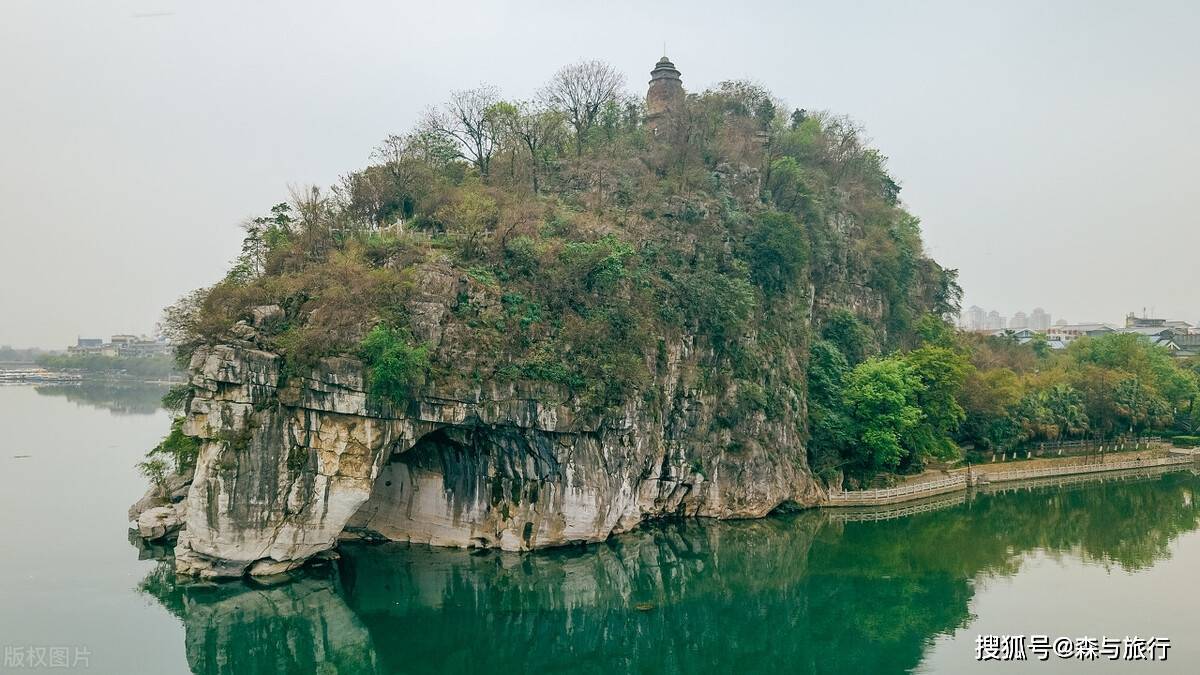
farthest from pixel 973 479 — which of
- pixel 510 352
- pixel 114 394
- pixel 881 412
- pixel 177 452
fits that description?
pixel 114 394

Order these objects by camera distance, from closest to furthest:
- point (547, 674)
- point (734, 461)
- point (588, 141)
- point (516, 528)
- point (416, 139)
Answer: point (547, 674) < point (516, 528) < point (734, 461) < point (416, 139) < point (588, 141)

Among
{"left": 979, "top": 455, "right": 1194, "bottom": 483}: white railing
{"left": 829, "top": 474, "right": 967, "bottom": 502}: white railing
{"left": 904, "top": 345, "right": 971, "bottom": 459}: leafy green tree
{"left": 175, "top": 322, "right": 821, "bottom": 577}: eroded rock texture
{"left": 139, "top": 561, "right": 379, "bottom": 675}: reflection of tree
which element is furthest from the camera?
{"left": 979, "top": 455, "right": 1194, "bottom": 483}: white railing

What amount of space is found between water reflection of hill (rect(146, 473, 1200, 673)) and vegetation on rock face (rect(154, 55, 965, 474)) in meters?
4.74

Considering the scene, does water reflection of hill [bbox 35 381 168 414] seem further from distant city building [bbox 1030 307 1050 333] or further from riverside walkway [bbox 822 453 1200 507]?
distant city building [bbox 1030 307 1050 333]

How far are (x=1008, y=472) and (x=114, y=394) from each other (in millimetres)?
84606

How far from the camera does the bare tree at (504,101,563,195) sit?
31.7 metres

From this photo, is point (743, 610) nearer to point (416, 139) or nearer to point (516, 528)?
point (516, 528)

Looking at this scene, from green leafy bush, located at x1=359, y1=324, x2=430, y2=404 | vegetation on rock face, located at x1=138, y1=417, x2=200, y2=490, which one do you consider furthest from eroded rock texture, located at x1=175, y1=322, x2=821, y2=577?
vegetation on rock face, located at x1=138, y1=417, x2=200, y2=490

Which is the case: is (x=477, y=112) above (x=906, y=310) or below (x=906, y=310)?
above

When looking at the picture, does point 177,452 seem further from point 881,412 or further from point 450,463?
point 881,412

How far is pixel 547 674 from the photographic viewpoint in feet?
53.2

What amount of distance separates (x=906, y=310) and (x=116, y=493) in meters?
36.4

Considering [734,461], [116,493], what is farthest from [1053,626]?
[116,493]

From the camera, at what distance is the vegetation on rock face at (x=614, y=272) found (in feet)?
70.4
